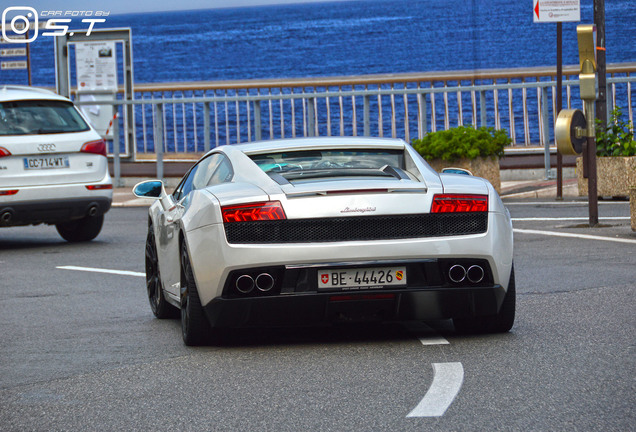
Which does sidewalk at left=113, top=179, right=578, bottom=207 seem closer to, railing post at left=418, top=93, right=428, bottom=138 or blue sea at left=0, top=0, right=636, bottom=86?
railing post at left=418, top=93, right=428, bottom=138

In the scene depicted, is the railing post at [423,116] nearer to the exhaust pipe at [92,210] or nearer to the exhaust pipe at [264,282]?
the exhaust pipe at [92,210]

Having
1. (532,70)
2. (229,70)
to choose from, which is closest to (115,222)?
(532,70)

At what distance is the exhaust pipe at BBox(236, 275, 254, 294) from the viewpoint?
6.96 meters

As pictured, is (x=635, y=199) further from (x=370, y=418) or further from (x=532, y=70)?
(x=532, y=70)

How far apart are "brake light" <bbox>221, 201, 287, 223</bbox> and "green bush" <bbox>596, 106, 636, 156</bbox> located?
11.0 m

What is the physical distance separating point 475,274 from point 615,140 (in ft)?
35.6

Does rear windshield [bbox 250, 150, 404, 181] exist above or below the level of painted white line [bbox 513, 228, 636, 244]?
above

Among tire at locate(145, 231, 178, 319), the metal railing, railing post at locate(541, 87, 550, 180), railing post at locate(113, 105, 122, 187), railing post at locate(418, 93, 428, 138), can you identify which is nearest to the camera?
tire at locate(145, 231, 178, 319)

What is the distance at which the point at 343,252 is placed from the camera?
690cm

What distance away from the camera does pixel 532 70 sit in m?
23.0

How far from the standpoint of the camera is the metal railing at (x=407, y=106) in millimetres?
21266

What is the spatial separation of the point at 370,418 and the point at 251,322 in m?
1.80

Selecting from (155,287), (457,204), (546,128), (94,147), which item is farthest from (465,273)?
(546,128)

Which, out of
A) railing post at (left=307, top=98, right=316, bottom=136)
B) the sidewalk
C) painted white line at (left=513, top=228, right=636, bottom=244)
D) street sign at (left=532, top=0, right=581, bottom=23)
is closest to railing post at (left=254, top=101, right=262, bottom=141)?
railing post at (left=307, top=98, right=316, bottom=136)
